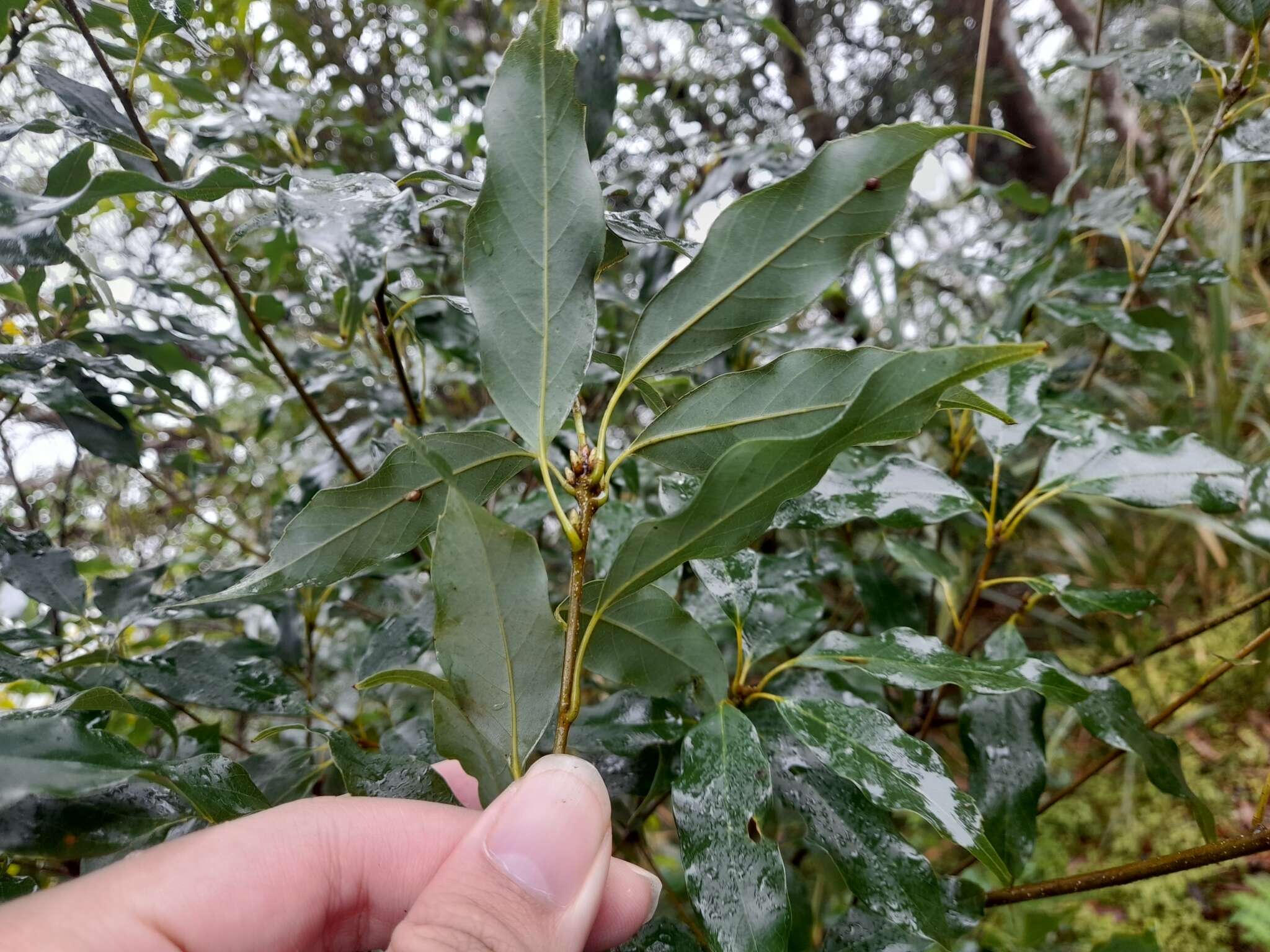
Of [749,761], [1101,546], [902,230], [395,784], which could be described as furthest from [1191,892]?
[902,230]

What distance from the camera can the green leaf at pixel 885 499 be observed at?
0.51 meters

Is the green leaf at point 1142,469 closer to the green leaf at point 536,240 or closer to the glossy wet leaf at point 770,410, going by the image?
the glossy wet leaf at point 770,410

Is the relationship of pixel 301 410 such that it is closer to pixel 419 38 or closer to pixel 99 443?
pixel 99 443

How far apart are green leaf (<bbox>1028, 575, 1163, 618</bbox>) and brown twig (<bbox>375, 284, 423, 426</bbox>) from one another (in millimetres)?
567

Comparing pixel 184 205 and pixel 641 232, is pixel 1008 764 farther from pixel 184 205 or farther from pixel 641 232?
pixel 184 205

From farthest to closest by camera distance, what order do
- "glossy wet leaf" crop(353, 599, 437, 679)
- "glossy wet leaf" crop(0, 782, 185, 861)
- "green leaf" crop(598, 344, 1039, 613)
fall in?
1. "glossy wet leaf" crop(353, 599, 437, 679)
2. "glossy wet leaf" crop(0, 782, 185, 861)
3. "green leaf" crop(598, 344, 1039, 613)

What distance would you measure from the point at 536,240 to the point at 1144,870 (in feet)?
1.85

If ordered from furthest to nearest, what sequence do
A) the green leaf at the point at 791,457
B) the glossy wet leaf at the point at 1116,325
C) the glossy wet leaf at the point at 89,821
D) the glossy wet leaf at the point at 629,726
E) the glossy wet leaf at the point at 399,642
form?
the glossy wet leaf at the point at 1116,325
the glossy wet leaf at the point at 399,642
the glossy wet leaf at the point at 629,726
the glossy wet leaf at the point at 89,821
the green leaf at the point at 791,457

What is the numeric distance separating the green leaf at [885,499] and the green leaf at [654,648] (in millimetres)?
132

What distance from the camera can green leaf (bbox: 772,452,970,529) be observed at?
51 cm

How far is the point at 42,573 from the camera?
0.61 metres

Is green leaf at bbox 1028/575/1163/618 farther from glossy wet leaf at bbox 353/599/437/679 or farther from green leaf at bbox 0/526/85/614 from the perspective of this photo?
green leaf at bbox 0/526/85/614

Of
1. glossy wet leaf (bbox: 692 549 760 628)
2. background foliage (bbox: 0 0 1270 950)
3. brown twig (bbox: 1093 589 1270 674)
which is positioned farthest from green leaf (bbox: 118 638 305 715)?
brown twig (bbox: 1093 589 1270 674)

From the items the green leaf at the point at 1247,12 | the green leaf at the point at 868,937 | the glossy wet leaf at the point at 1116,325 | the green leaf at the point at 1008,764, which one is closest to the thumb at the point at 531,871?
the green leaf at the point at 868,937
